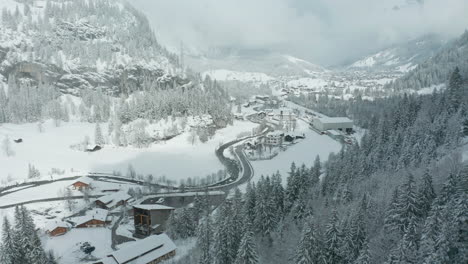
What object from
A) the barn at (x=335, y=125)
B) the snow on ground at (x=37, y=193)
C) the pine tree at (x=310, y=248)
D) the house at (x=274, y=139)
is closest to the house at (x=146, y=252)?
the pine tree at (x=310, y=248)

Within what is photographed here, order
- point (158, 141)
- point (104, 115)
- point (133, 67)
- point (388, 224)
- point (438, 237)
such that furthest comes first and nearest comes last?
point (133, 67) → point (104, 115) → point (158, 141) → point (388, 224) → point (438, 237)

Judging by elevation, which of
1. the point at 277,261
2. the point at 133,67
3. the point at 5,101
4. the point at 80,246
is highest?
the point at 133,67

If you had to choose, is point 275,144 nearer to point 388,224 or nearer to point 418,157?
point 418,157

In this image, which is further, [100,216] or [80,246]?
[100,216]

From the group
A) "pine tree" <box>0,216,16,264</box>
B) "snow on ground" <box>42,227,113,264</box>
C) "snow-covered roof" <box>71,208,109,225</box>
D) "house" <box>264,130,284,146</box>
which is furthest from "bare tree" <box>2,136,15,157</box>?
"house" <box>264,130,284,146</box>

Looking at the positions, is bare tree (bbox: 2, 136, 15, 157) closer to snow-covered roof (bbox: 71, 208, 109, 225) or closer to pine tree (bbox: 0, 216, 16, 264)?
snow-covered roof (bbox: 71, 208, 109, 225)

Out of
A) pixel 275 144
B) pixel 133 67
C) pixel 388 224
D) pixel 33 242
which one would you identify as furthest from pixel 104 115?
pixel 388 224

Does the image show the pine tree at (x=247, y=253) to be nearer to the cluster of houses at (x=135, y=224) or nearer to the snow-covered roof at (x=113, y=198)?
the cluster of houses at (x=135, y=224)
